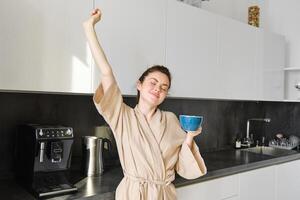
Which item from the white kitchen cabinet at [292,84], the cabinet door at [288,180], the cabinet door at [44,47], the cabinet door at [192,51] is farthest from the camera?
the white kitchen cabinet at [292,84]

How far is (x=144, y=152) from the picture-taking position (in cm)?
133

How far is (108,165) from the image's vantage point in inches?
75.8

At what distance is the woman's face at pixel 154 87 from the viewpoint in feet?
4.38

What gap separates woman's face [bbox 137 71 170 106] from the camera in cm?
134

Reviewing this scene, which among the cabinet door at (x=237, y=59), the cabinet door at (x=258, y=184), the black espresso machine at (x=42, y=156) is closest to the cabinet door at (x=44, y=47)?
the black espresso machine at (x=42, y=156)

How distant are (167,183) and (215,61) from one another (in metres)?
1.14

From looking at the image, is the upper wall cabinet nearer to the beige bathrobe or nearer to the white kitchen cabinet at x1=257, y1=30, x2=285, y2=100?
the white kitchen cabinet at x1=257, y1=30, x2=285, y2=100

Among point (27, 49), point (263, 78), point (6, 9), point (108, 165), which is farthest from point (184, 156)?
point (263, 78)

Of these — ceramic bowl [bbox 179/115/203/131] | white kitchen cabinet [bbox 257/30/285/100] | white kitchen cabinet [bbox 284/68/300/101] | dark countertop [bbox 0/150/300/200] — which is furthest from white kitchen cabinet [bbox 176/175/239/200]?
white kitchen cabinet [bbox 284/68/300/101]

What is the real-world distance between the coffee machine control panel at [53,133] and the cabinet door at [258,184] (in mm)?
1258

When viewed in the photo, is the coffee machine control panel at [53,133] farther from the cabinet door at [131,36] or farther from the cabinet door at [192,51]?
the cabinet door at [192,51]

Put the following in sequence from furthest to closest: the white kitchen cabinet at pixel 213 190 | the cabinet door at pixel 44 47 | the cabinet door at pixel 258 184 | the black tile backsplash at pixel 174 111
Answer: the cabinet door at pixel 258 184
the white kitchen cabinet at pixel 213 190
the black tile backsplash at pixel 174 111
the cabinet door at pixel 44 47

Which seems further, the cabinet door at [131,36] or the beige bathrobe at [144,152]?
the cabinet door at [131,36]

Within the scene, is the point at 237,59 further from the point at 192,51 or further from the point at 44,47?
the point at 44,47
